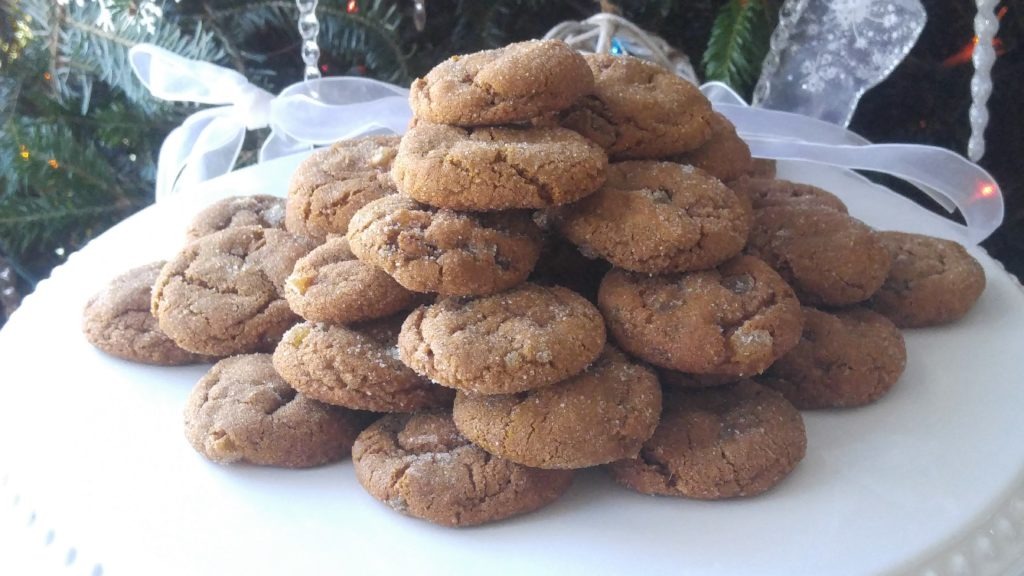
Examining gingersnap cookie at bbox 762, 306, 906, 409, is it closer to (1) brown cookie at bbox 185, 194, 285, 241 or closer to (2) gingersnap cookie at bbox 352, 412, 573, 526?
(2) gingersnap cookie at bbox 352, 412, 573, 526

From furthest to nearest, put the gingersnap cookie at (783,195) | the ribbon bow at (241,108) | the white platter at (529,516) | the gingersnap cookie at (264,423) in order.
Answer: the ribbon bow at (241,108) < the gingersnap cookie at (783,195) < the gingersnap cookie at (264,423) < the white platter at (529,516)

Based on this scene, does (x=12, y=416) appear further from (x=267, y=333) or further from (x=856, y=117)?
(x=856, y=117)

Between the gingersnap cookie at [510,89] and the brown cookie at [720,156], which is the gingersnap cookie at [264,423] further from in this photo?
the brown cookie at [720,156]

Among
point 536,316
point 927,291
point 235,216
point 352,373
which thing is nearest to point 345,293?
point 352,373

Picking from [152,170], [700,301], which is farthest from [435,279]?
[152,170]

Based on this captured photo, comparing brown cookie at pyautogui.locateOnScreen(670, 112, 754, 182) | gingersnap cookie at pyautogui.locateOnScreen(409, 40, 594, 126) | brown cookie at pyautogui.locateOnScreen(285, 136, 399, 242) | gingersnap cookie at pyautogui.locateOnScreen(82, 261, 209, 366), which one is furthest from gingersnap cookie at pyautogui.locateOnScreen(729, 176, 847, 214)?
gingersnap cookie at pyautogui.locateOnScreen(82, 261, 209, 366)

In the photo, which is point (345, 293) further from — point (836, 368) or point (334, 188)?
point (836, 368)

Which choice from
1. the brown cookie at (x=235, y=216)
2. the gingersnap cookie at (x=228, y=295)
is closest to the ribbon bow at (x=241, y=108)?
the brown cookie at (x=235, y=216)
